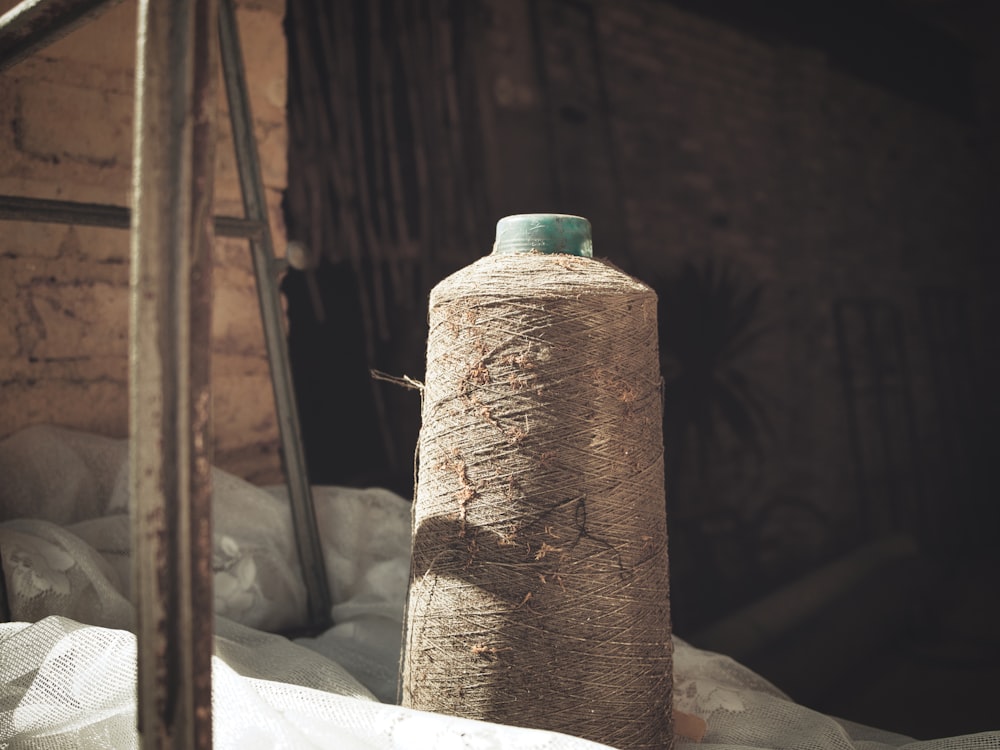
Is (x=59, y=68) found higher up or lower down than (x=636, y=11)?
lower down

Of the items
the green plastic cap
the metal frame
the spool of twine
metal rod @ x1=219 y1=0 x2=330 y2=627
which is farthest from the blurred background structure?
the metal frame

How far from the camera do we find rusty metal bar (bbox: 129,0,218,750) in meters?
0.69

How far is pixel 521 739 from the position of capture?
92cm

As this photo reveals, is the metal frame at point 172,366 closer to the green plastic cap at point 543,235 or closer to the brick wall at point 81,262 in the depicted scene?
the green plastic cap at point 543,235

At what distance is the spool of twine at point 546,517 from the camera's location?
1133mm

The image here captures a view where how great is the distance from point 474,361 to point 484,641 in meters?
0.37

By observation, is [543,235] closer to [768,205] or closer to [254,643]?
[254,643]

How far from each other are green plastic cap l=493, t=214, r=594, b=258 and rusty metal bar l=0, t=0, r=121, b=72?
59cm

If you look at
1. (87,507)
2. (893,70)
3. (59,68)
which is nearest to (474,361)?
(87,507)

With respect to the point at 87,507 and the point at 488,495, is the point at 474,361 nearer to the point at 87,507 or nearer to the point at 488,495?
the point at 488,495

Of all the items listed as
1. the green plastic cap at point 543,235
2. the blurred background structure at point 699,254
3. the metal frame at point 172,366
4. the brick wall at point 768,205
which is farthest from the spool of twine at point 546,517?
the brick wall at point 768,205

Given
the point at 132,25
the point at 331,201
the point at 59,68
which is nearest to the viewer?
the point at 59,68

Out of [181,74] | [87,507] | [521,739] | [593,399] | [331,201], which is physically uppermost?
[331,201]

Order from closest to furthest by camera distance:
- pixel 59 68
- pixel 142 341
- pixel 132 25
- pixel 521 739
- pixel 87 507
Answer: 1. pixel 142 341
2. pixel 521 739
3. pixel 87 507
4. pixel 59 68
5. pixel 132 25
